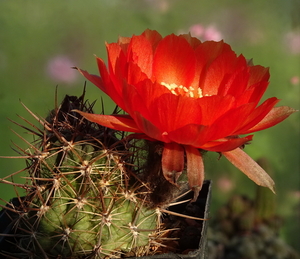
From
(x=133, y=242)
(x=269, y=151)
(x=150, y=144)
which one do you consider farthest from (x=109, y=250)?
(x=269, y=151)

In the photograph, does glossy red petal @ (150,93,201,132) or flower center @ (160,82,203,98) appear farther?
flower center @ (160,82,203,98)

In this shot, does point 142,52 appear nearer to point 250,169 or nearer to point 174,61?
point 174,61

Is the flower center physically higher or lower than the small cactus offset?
higher

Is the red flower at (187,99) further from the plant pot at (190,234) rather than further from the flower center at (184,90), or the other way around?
the plant pot at (190,234)

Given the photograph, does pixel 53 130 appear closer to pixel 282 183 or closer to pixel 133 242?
pixel 133 242

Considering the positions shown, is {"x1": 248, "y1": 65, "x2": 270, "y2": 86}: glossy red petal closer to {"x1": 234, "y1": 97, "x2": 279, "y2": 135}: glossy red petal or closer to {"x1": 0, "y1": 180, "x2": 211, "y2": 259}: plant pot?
{"x1": 234, "y1": 97, "x2": 279, "y2": 135}: glossy red petal

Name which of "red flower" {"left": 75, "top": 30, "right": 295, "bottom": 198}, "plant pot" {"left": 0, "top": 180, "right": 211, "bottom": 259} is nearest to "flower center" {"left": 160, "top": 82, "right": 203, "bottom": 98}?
"red flower" {"left": 75, "top": 30, "right": 295, "bottom": 198}
